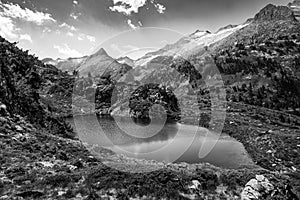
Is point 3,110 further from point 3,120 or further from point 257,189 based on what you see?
point 257,189

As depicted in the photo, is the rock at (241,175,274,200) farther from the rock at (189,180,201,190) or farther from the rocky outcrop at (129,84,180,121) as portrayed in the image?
the rocky outcrop at (129,84,180,121)

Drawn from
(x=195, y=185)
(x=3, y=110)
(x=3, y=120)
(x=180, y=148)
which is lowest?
(x=180, y=148)

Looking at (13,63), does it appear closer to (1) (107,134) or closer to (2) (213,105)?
(1) (107,134)

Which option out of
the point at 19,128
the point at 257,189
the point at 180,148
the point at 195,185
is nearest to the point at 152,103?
the point at 180,148

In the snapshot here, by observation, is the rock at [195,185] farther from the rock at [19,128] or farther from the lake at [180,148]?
the rock at [19,128]

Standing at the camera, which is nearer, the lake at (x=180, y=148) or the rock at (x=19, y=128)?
the rock at (x=19, y=128)

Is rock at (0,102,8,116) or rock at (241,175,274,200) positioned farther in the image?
rock at (0,102,8,116)

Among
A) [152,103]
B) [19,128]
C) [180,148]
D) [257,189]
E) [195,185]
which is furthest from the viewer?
[152,103]

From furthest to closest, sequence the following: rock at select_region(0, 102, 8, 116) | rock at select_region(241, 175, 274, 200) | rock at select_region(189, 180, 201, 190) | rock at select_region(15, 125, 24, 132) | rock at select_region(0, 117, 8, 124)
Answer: rock at select_region(0, 102, 8, 116)
rock at select_region(15, 125, 24, 132)
rock at select_region(0, 117, 8, 124)
rock at select_region(189, 180, 201, 190)
rock at select_region(241, 175, 274, 200)

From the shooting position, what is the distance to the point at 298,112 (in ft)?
540

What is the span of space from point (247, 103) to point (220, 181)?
16210cm

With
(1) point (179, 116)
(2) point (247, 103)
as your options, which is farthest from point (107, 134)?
(2) point (247, 103)

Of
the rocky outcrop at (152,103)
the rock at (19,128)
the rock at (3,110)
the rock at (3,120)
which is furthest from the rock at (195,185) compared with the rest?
the rocky outcrop at (152,103)

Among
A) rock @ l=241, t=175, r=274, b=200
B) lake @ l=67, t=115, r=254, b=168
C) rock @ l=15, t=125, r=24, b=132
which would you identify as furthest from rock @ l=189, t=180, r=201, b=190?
rock @ l=15, t=125, r=24, b=132
